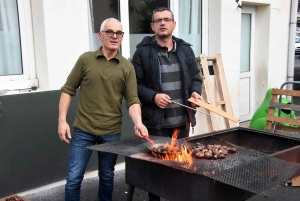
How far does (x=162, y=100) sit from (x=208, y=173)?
3.44 feet

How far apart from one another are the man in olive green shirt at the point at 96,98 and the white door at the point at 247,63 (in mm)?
4303

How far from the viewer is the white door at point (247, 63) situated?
6770mm

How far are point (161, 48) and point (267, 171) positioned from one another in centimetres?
152

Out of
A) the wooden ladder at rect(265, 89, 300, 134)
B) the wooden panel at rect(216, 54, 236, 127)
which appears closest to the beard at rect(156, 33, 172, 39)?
the wooden ladder at rect(265, 89, 300, 134)

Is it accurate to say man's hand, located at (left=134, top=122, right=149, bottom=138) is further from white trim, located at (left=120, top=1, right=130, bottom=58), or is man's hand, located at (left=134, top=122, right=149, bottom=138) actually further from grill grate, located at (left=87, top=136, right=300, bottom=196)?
white trim, located at (left=120, top=1, right=130, bottom=58)

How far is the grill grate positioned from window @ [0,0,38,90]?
74.1 inches

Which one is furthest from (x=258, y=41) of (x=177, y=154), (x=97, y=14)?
(x=177, y=154)

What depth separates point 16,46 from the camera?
3957 millimetres

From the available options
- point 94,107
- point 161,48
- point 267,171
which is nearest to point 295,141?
point 267,171

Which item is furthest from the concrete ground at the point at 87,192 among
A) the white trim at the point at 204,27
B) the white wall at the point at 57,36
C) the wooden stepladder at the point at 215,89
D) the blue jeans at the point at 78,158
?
the white trim at the point at 204,27

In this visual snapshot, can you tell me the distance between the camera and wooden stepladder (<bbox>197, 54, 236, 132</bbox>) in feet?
18.0

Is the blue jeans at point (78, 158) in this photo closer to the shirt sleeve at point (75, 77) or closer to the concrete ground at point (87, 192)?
the shirt sleeve at point (75, 77)

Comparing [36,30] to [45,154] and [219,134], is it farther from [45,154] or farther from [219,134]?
[219,134]

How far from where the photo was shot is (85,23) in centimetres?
425
